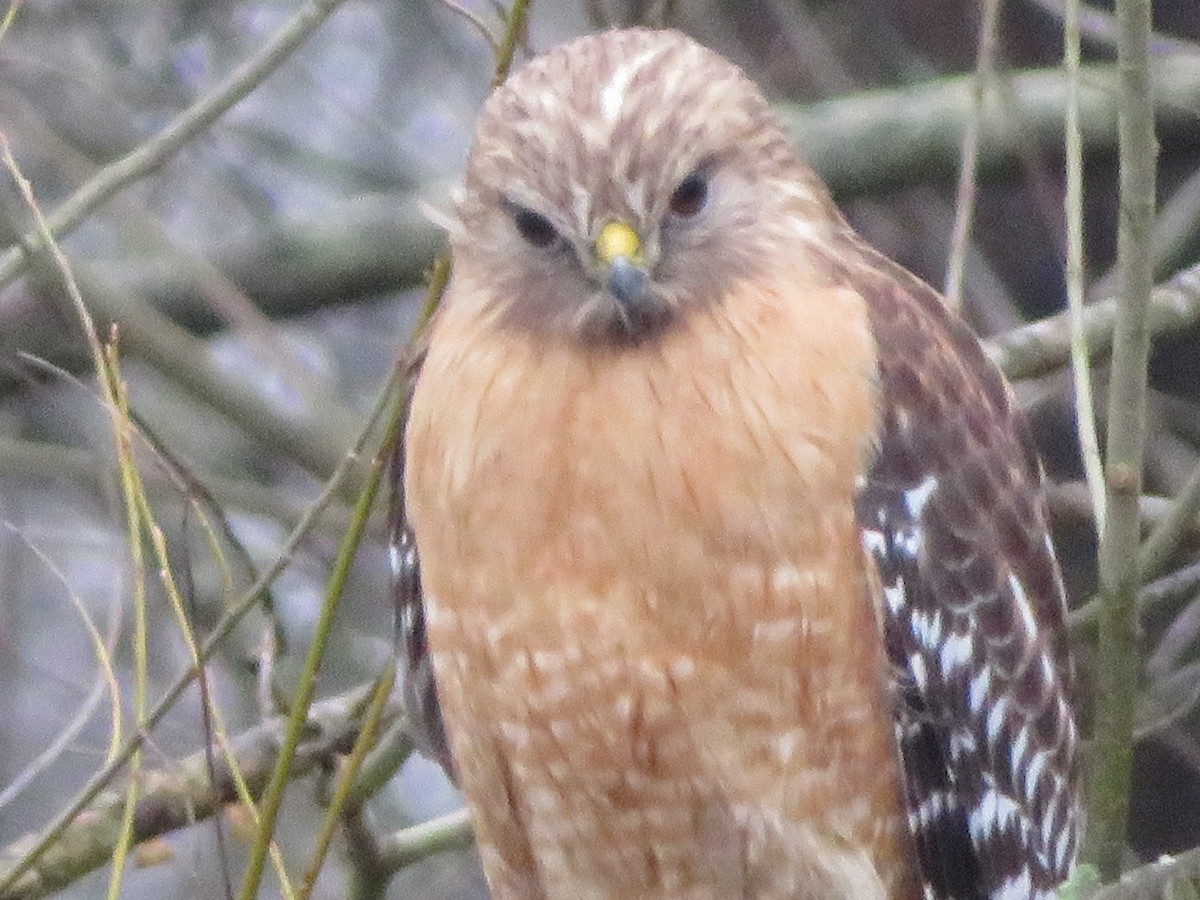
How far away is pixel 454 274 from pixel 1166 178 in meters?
2.32

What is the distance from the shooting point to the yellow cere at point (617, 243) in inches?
102

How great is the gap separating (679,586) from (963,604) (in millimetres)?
504

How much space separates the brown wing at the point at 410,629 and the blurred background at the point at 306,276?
0.20 m

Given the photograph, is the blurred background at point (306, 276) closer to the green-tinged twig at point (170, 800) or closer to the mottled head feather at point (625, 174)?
the green-tinged twig at point (170, 800)

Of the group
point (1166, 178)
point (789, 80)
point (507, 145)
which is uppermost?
point (507, 145)

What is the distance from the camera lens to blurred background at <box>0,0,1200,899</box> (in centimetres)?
410

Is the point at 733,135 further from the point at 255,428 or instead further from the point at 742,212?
the point at 255,428

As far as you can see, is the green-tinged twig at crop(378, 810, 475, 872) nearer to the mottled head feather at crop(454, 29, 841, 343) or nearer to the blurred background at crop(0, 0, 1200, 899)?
the blurred background at crop(0, 0, 1200, 899)

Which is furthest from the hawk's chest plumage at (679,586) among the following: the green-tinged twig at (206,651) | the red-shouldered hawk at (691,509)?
the green-tinged twig at (206,651)

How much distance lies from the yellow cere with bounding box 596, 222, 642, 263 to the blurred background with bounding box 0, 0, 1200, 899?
989mm

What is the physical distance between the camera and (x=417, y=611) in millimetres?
3264

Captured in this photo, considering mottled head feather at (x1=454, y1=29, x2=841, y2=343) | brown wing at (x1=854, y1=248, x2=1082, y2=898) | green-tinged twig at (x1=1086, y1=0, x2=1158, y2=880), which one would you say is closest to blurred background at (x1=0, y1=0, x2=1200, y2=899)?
brown wing at (x1=854, y1=248, x2=1082, y2=898)

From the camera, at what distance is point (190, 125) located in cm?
348

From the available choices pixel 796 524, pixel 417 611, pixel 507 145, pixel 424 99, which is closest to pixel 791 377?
pixel 796 524
